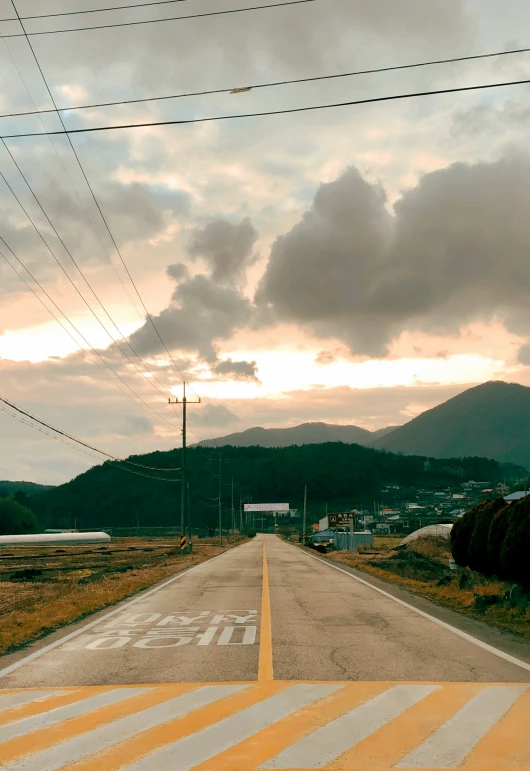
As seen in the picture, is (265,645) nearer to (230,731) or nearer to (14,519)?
(230,731)

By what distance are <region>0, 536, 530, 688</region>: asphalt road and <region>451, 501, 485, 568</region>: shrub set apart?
444 inches

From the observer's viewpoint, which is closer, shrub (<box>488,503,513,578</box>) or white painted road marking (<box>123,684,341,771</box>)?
white painted road marking (<box>123,684,341,771</box>)

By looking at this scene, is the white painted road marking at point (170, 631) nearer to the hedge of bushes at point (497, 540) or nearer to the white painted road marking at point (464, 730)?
the white painted road marking at point (464, 730)

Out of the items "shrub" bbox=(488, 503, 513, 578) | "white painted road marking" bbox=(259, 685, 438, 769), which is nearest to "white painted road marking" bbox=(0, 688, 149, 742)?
"white painted road marking" bbox=(259, 685, 438, 769)

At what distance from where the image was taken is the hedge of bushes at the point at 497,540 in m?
20.3

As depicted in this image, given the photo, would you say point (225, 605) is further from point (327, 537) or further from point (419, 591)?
point (327, 537)

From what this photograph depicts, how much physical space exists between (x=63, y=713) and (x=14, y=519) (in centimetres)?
15925

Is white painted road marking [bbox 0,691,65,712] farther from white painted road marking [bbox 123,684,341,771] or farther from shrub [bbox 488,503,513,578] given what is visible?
shrub [bbox 488,503,513,578]

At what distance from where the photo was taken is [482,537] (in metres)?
27.0

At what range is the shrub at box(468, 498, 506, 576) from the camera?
26.6 metres

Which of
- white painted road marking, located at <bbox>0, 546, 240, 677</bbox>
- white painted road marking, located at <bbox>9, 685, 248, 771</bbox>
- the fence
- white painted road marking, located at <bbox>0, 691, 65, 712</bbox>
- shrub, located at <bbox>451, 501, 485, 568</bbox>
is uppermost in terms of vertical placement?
shrub, located at <bbox>451, 501, 485, 568</bbox>

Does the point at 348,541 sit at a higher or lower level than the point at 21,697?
lower

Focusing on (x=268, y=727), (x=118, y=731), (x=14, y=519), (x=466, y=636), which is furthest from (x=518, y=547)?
(x=14, y=519)

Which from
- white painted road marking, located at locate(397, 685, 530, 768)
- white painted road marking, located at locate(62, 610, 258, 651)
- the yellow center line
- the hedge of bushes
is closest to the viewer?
white painted road marking, located at locate(397, 685, 530, 768)
